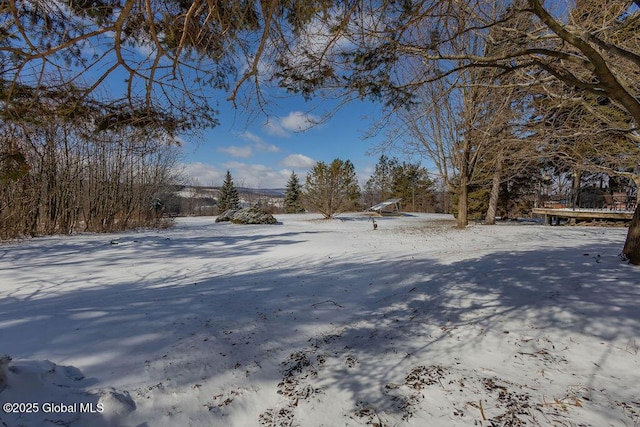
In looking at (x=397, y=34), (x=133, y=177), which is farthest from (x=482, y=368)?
(x=133, y=177)

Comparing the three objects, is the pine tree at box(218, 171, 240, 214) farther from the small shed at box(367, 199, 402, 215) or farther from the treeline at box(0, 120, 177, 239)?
the treeline at box(0, 120, 177, 239)

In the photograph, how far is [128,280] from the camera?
4137 mm

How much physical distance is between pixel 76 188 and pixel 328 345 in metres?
11.1

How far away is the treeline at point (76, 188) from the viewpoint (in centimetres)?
730

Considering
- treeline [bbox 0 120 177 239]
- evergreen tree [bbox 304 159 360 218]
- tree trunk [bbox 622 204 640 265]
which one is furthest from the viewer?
evergreen tree [bbox 304 159 360 218]

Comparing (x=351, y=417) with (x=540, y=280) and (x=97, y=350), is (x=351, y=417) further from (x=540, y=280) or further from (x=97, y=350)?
(x=540, y=280)

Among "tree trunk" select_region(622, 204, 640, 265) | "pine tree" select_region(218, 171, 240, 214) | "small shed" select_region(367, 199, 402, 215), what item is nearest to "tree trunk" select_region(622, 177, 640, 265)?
"tree trunk" select_region(622, 204, 640, 265)

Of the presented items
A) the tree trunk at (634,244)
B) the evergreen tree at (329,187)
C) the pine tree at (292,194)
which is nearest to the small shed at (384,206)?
the evergreen tree at (329,187)

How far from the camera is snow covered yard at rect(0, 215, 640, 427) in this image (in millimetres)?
1632

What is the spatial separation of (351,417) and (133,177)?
13831 millimetres

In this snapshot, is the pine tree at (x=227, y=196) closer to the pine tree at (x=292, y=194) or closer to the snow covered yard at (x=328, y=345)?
the pine tree at (x=292, y=194)

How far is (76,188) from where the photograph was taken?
31.7 ft

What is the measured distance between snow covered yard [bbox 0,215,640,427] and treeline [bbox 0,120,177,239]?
218 cm

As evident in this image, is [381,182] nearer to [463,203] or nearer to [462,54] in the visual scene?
[463,203]
